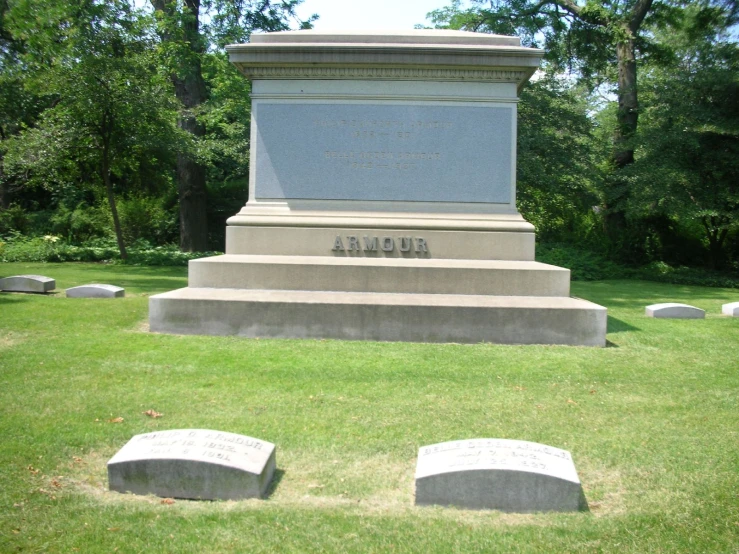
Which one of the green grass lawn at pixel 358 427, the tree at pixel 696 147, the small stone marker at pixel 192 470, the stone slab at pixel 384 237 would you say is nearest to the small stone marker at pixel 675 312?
the green grass lawn at pixel 358 427

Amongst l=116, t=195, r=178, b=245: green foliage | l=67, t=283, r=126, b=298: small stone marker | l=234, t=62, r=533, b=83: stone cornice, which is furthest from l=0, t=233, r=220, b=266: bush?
l=234, t=62, r=533, b=83: stone cornice

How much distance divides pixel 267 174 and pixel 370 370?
4.08m

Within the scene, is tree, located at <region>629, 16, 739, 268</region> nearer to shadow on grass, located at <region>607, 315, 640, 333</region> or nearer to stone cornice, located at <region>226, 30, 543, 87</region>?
shadow on grass, located at <region>607, 315, 640, 333</region>

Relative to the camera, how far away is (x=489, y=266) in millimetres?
9156

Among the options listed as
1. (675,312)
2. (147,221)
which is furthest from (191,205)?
(675,312)

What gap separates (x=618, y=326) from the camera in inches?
390

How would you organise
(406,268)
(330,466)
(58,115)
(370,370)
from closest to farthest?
(330,466)
(370,370)
(406,268)
(58,115)

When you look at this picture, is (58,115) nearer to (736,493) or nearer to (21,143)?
(21,143)

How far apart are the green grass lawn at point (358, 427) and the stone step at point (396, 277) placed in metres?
1.13

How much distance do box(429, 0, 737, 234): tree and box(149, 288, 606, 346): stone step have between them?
16335mm

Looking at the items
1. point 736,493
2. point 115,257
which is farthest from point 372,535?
point 115,257

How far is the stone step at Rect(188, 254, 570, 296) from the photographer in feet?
29.4

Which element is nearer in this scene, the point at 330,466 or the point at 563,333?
the point at 330,466

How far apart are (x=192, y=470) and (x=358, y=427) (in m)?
1.55
